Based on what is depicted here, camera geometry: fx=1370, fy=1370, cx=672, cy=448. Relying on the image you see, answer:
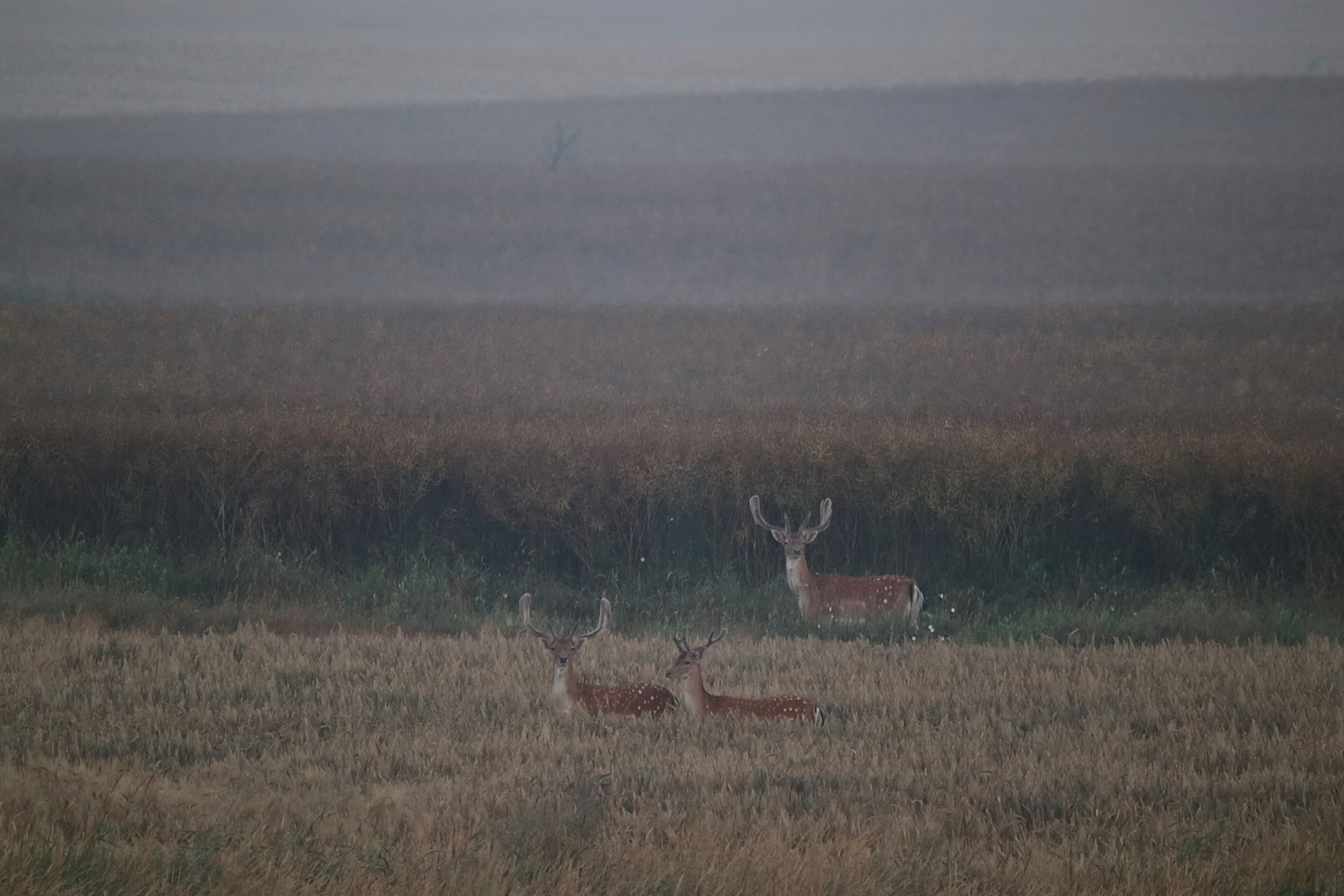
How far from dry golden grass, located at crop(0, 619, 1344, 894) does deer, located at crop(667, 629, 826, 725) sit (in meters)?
0.17

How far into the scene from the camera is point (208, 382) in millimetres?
19953

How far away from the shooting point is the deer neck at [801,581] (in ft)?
34.8

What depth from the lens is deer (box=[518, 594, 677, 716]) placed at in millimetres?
7363

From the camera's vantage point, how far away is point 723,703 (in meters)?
7.41

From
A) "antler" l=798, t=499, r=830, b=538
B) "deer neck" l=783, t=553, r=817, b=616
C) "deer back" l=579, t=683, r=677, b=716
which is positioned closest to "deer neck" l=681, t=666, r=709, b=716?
"deer back" l=579, t=683, r=677, b=716

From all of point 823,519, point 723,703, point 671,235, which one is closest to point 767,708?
point 723,703

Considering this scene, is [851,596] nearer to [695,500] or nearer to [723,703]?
[695,500]

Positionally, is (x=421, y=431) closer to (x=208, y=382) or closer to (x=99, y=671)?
(x=99, y=671)

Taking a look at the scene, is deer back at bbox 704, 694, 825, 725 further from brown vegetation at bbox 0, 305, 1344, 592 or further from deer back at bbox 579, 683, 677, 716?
brown vegetation at bbox 0, 305, 1344, 592

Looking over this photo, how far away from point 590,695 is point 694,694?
574 millimetres

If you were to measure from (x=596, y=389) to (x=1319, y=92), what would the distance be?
29677 mm

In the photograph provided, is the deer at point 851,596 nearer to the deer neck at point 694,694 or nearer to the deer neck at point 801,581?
the deer neck at point 801,581

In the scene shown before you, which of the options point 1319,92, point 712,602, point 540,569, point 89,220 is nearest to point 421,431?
point 540,569

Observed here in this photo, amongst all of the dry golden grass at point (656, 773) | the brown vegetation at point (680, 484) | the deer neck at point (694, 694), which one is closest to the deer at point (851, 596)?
the dry golden grass at point (656, 773)
